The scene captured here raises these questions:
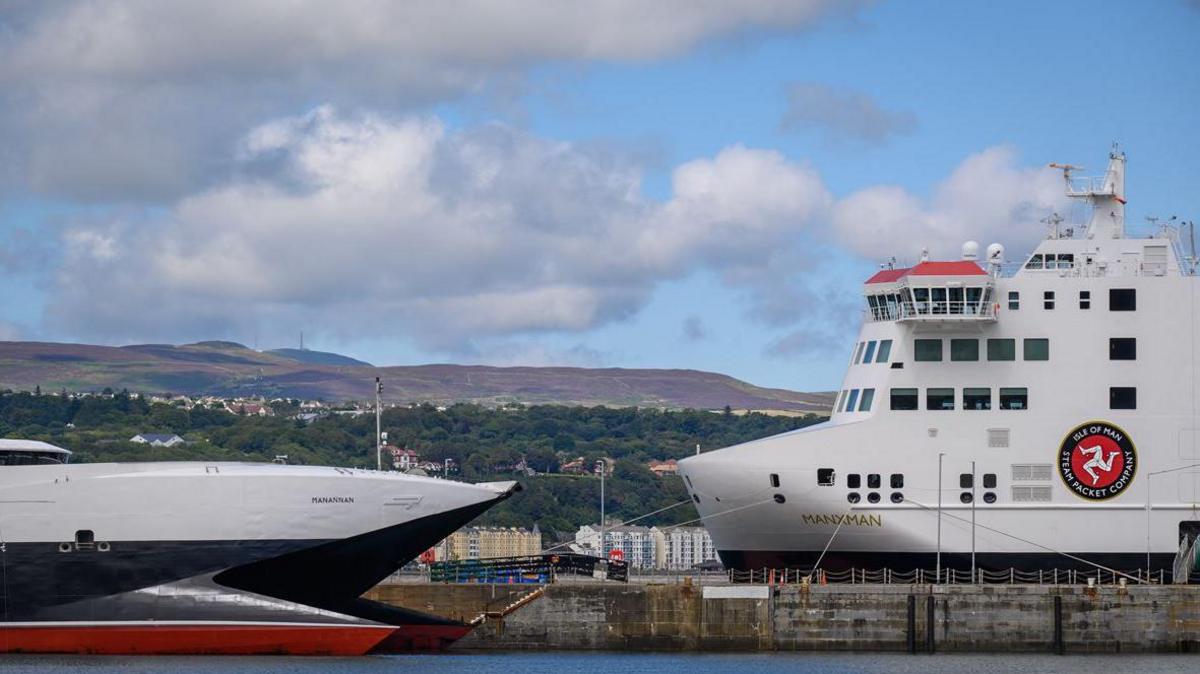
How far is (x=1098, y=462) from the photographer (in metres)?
52.4

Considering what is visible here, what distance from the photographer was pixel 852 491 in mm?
52219

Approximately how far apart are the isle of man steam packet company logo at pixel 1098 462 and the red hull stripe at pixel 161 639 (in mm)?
19764

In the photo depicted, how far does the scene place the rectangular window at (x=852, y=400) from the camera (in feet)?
178

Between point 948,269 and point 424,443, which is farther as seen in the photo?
point 424,443

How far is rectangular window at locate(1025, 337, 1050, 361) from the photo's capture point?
5278 cm

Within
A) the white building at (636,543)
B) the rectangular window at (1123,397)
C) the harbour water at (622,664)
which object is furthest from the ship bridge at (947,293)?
the white building at (636,543)

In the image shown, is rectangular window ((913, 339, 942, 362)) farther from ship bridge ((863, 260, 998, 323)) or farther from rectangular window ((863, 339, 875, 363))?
rectangular window ((863, 339, 875, 363))

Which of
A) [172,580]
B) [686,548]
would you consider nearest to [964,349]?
[172,580]

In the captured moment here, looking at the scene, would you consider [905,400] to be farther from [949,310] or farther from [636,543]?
[636,543]

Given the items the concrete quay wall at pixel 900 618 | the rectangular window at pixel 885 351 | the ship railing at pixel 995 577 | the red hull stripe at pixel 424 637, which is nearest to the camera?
the concrete quay wall at pixel 900 618

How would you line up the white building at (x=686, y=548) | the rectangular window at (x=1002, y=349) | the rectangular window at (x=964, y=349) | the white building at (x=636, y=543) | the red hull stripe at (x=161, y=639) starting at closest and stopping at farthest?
the red hull stripe at (x=161, y=639), the rectangular window at (x=1002, y=349), the rectangular window at (x=964, y=349), the white building at (x=636, y=543), the white building at (x=686, y=548)

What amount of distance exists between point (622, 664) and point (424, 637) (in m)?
5.98

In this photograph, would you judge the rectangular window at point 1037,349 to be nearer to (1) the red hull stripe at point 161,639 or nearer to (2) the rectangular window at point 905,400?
(2) the rectangular window at point 905,400

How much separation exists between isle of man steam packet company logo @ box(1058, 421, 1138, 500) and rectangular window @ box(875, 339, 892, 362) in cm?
508
